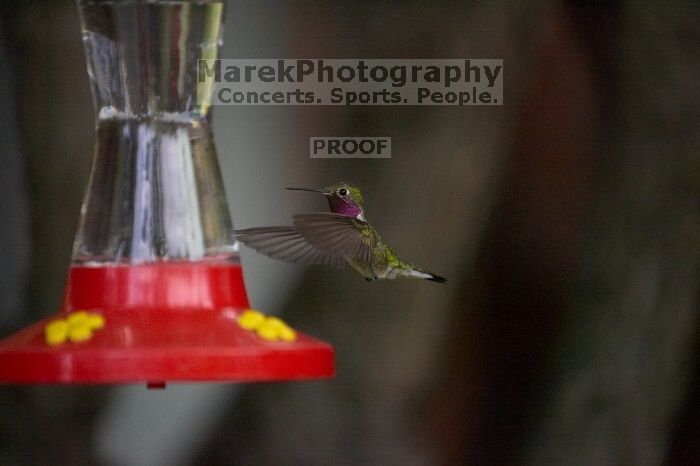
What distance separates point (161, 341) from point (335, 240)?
1.01 metres

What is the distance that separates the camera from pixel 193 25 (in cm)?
179

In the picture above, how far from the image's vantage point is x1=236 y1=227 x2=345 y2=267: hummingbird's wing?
244 centimetres

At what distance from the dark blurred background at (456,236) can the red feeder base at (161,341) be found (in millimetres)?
1533

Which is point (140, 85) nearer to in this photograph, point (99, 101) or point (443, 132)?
point (99, 101)

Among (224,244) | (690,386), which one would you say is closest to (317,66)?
(690,386)

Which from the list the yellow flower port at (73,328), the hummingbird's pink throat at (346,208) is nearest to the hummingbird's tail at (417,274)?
the hummingbird's pink throat at (346,208)

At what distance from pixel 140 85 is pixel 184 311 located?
406 millimetres

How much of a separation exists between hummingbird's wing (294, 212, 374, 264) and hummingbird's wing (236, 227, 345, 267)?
0.16 ft

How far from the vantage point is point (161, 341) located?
136 centimetres

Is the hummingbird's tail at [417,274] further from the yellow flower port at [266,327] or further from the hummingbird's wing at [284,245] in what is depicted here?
the yellow flower port at [266,327]

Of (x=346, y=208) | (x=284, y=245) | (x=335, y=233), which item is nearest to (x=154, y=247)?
(x=335, y=233)

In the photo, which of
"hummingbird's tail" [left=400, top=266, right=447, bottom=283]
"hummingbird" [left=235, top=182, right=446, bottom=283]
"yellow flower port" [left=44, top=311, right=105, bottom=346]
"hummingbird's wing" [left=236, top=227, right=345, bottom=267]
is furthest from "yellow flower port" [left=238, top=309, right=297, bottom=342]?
"hummingbird's tail" [left=400, top=266, right=447, bottom=283]

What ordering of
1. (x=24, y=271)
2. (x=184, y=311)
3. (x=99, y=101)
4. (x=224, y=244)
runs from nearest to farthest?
(x=184, y=311) → (x=224, y=244) → (x=99, y=101) → (x=24, y=271)

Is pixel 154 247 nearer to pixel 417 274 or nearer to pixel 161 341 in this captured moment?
pixel 161 341
